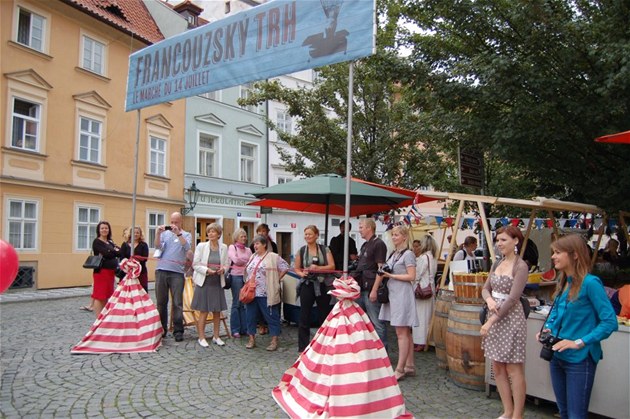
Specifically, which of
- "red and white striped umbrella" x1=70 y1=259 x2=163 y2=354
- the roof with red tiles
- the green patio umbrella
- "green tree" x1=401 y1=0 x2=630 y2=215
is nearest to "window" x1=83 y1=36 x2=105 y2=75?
the roof with red tiles

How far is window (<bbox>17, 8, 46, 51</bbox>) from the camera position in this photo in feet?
47.2

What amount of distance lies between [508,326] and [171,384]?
3.27 m

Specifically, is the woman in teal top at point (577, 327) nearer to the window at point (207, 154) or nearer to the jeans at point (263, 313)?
the jeans at point (263, 313)

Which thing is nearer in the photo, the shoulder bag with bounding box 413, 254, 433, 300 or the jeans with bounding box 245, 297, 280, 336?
the shoulder bag with bounding box 413, 254, 433, 300

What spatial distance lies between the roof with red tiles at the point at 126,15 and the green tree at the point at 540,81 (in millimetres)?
12047

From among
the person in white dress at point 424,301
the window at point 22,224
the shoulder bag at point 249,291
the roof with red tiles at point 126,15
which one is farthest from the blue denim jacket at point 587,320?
the roof with red tiles at point 126,15

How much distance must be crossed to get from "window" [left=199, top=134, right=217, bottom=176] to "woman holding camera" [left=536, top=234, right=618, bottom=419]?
19.0m

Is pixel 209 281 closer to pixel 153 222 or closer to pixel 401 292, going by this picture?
pixel 401 292

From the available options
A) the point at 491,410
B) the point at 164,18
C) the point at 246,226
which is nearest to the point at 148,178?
the point at 246,226

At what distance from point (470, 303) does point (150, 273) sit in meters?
15.1

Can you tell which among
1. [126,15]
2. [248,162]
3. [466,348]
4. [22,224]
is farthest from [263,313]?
[248,162]

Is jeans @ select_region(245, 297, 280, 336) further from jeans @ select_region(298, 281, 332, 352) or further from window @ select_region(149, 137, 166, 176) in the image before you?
window @ select_region(149, 137, 166, 176)

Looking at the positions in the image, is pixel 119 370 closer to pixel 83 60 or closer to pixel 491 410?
pixel 491 410

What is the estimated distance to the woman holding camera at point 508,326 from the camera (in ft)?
12.2
